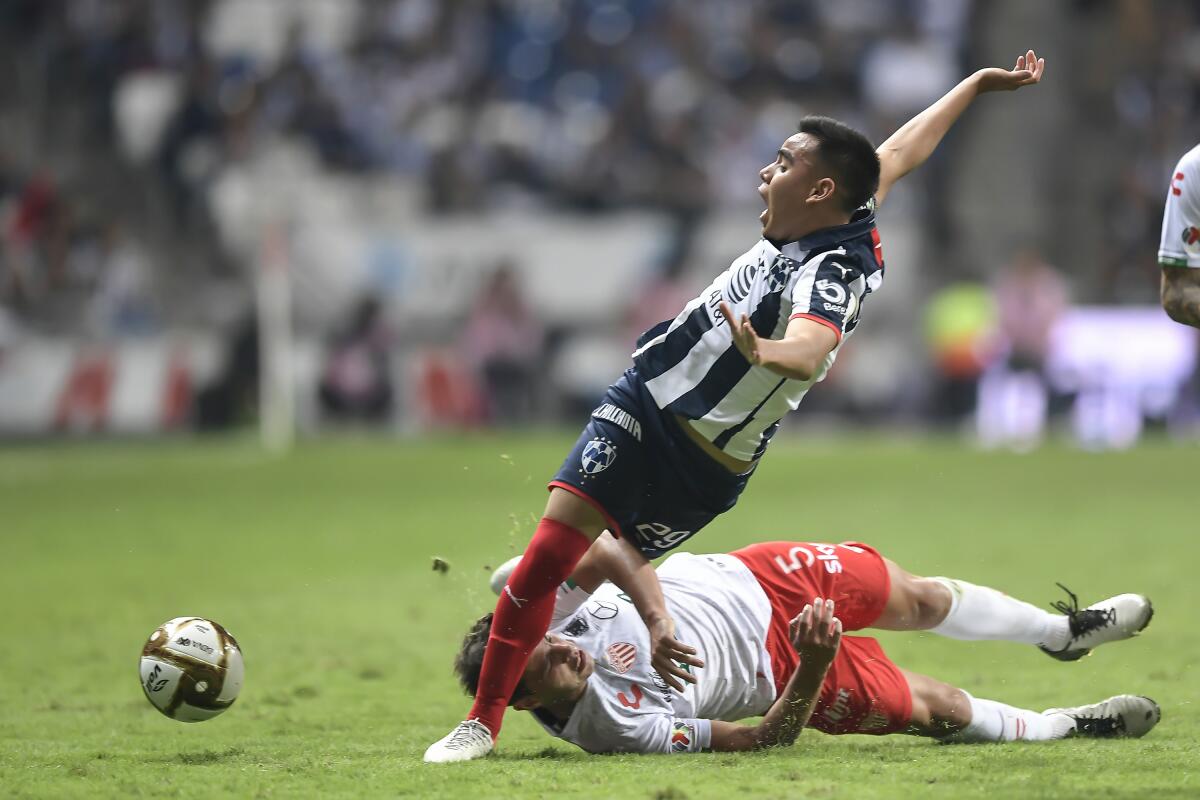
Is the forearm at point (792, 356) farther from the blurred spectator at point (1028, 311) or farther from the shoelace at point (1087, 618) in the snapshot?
the blurred spectator at point (1028, 311)

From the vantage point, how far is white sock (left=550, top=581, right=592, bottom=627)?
19.2ft

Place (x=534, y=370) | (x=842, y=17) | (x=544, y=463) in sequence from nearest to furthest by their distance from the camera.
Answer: (x=544, y=463) → (x=534, y=370) → (x=842, y=17)

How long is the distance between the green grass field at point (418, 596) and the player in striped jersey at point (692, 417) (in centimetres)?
54

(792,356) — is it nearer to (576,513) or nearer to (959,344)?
(576,513)

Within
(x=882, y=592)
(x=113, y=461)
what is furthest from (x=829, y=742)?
(x=113, y=461)

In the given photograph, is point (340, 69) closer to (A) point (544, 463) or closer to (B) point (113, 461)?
(B) point (113, 461)

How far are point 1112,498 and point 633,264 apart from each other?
937 cm

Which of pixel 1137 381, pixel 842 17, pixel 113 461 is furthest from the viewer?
pixel 842 17

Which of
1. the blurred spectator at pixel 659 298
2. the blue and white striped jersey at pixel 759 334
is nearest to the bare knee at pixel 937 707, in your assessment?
the blue and white striped jersey at pixel 759 334

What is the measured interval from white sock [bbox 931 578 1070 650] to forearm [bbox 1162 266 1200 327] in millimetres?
1205

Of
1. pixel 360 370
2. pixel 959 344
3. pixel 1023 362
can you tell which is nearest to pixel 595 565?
pixel 1023 362

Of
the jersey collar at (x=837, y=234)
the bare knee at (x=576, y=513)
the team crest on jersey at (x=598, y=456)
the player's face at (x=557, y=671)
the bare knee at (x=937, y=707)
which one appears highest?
the jersey collar at (x=837, y=234)

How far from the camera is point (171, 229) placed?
23469 millimetres

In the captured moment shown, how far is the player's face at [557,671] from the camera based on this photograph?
5562 mm
